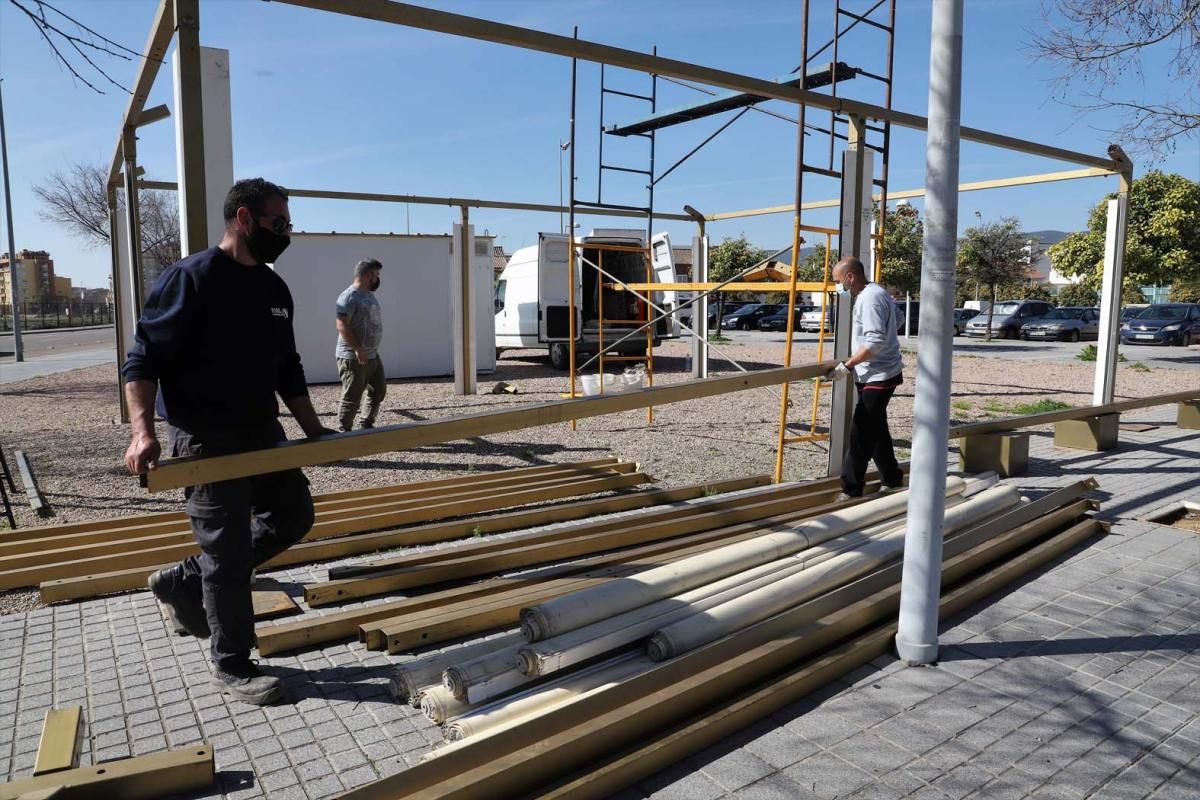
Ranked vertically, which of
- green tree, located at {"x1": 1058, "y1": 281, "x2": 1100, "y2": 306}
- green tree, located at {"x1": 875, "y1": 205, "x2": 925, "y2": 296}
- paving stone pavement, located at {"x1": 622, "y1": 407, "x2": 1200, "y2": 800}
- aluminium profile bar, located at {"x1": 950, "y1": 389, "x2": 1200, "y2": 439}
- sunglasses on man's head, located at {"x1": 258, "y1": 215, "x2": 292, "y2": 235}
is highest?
green tree, located at {"x1": 875, "y1": 205, "x2": 925, "y2": 296}

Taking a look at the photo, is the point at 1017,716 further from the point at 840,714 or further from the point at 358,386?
the point at 358,386

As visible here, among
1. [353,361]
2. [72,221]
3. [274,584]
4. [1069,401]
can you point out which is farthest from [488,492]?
[72,221]

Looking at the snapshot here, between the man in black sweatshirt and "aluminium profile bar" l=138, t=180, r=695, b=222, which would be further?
"aluminium profile bar" l=138, t=180, r=695, b=222

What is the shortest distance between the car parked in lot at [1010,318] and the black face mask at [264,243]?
111 ft

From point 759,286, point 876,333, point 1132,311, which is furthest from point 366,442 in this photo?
point 1132,311

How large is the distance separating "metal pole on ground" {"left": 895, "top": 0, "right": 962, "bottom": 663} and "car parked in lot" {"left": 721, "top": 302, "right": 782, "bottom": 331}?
37744 mm

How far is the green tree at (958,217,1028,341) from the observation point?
105ft

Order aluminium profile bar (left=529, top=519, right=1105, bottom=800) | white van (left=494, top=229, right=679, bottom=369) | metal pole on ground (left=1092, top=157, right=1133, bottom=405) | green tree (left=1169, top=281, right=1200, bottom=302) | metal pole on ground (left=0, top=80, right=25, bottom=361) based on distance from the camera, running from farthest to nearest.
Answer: green tree (left=1169, top=281, right=1200, bottom=302)
metal pole on ground (left=0, top=80, right=25, bottom=361)
white van (left=494, top=229, right=679, bottom=369)
metal pole on ground (left=1092, top=157, right=1133, bottom=405)
aluminium profile bar (left=529, top=519, right=1105, bottom=800)

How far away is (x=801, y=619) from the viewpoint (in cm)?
375

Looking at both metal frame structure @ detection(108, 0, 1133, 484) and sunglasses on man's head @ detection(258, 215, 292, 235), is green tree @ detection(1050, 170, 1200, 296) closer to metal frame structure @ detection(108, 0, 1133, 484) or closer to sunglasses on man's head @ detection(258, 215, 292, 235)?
metal frame structure @ detection(108, 0, 1133, 484)

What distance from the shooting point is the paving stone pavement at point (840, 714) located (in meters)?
2.79

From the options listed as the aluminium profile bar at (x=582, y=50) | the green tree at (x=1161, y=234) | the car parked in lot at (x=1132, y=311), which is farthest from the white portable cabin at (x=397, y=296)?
the car parked in lot at (x=1132, y=311)

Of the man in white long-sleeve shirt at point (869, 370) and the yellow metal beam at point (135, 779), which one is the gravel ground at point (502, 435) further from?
the yellow metal beam at point (135, 779)

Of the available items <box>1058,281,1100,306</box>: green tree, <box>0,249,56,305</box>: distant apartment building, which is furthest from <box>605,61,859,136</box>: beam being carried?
<box>0,249,56,305</box>: distant apartment building
